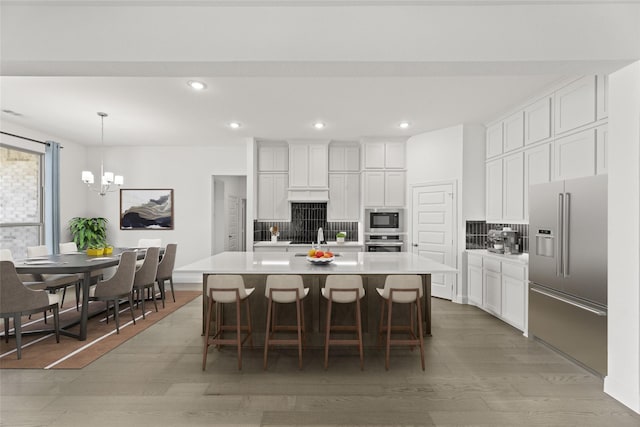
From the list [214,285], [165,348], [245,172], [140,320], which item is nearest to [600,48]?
[214,285]

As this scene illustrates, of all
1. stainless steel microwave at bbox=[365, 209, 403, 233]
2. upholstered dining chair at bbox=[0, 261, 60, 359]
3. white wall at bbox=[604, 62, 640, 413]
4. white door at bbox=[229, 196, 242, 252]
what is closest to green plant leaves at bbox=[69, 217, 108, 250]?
white door at bbox=[229, 196, 242, 252]

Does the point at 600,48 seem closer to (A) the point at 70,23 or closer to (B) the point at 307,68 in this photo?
(B) the point at 307,68

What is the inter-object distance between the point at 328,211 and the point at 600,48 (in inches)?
193

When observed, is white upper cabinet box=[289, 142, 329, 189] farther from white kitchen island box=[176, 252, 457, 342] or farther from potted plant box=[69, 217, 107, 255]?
potted plant box=[69, 217, 107, 255]

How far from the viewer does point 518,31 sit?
7.74 ft

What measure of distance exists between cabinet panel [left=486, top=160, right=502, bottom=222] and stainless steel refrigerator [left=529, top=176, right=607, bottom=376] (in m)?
1.28

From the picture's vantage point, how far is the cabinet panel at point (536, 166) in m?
3.90

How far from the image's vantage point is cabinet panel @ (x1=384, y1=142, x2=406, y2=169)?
6.48 metres

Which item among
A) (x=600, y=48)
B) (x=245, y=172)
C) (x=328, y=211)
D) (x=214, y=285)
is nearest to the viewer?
(x=600, y=48)

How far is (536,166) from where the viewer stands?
408 cm

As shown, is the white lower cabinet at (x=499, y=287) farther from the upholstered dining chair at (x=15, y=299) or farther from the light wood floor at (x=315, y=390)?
the upholstered dining chair at (x=15, y=299)

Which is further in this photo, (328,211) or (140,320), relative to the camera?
(328,211)

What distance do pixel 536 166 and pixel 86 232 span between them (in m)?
7.83

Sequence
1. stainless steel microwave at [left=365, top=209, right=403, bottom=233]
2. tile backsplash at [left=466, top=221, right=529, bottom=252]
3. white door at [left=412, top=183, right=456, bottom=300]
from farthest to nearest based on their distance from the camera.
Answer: stainless steel microwave at [left=365, top=209, right=403, bottom=233] → white door at [left=412, top=183, right=456, bottom=300] → tile backsplash at [left=466, top=221, right=529, bottom=252]
